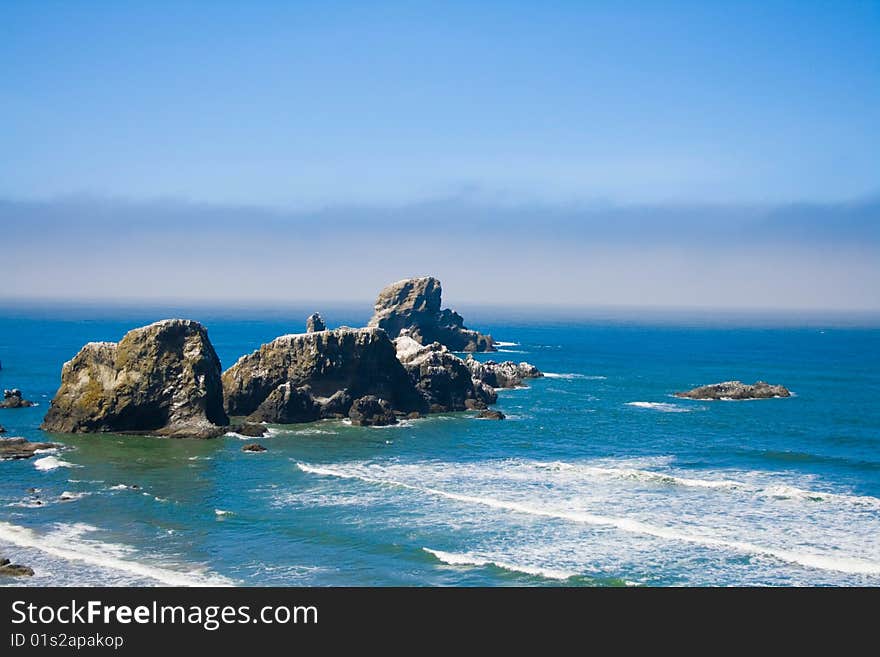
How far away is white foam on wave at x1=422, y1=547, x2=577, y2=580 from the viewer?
38062 millimetres

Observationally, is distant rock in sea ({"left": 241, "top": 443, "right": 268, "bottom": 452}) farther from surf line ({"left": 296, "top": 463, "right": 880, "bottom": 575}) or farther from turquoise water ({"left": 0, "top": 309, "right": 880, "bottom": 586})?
surf line ({"left": 296, "top": 463, "right": 880, "bottom": 575})

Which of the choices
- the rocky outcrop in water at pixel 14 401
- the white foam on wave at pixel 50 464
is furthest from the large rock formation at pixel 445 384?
the rocky outcrop in water at pixel 14 401

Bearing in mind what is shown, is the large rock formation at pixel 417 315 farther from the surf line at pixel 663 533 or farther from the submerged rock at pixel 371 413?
the surf line at pixel 663 533

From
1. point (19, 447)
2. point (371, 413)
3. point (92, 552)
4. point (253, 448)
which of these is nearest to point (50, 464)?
point (19, 447)

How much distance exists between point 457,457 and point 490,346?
107 metres

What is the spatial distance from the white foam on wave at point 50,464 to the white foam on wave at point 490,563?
30822 millimetres

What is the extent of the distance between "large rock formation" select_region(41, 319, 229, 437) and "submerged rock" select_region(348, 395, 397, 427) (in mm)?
13012

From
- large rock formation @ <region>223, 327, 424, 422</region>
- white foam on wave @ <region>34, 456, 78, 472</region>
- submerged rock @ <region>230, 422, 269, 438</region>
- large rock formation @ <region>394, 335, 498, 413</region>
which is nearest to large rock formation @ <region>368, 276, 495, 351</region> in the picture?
large rock formation @ <region>394, 335, 498, 413</region>

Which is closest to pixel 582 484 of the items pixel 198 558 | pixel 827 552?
pixel 827 552

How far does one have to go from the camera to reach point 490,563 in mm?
39375

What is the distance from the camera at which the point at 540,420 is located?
8419 cm

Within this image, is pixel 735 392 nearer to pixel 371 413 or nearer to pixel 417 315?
pixel 371 413

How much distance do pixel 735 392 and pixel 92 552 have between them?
3288 inches
